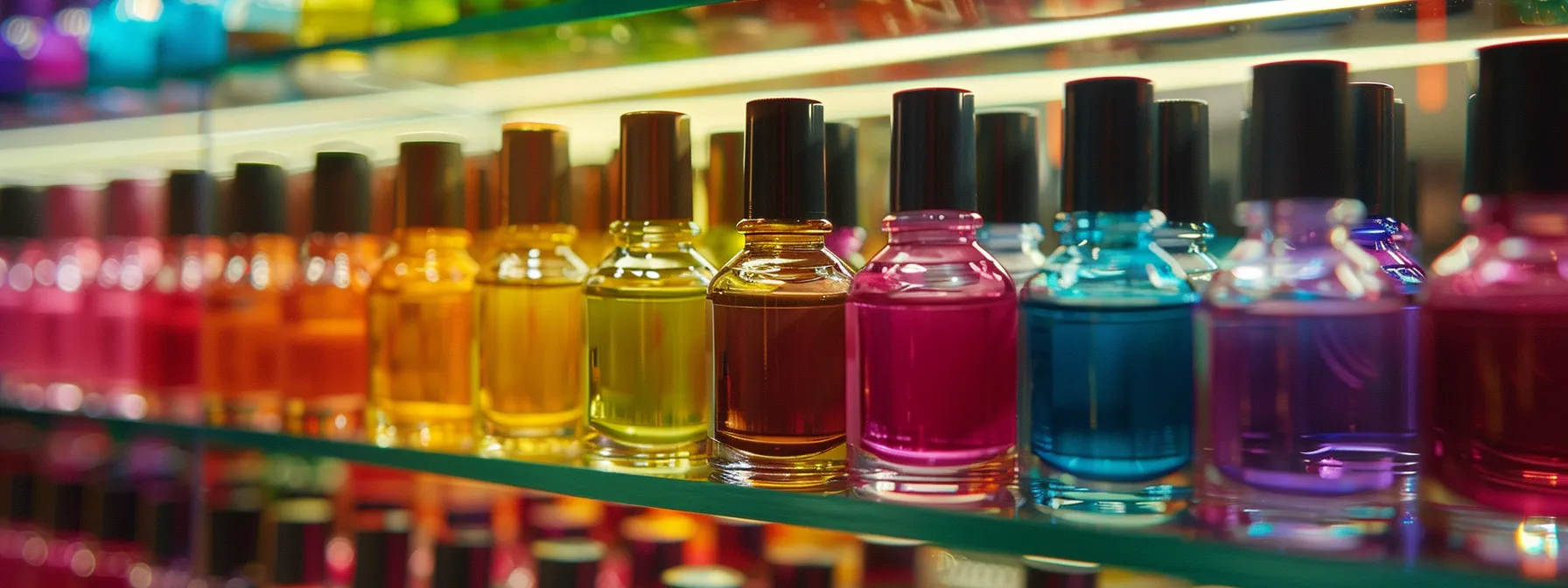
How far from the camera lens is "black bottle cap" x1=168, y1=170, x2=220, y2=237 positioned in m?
1.04

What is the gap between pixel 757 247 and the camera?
2.13ft

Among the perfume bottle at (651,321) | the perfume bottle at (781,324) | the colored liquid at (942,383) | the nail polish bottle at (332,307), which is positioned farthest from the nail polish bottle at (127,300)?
the colored liquid at (942,383)

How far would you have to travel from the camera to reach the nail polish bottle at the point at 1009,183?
26.4 inches

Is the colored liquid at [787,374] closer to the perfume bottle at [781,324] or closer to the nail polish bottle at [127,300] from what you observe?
the perfume bottle at [781,324]

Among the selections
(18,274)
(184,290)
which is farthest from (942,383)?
(18,274)

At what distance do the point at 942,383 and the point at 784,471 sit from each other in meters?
0.11

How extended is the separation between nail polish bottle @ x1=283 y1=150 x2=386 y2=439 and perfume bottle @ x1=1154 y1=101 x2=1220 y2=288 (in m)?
0.61

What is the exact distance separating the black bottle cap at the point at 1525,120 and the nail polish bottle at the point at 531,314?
21.1 inches

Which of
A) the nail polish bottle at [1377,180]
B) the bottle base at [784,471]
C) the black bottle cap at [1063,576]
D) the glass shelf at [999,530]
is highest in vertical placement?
the nail polish bottle at [1377,180]

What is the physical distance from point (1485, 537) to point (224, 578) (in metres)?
1.02

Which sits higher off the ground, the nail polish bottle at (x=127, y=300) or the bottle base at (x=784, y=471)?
the nail polish bottle at (x=127, y=300)

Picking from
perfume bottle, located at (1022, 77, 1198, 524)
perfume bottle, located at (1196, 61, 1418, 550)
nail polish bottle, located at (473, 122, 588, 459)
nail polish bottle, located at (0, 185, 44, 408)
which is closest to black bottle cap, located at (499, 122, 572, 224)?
nail polish bottle, located at (473, 122, 588, 459)

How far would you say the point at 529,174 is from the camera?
2.53 feet

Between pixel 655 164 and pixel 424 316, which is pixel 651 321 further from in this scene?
pixel 424 316
